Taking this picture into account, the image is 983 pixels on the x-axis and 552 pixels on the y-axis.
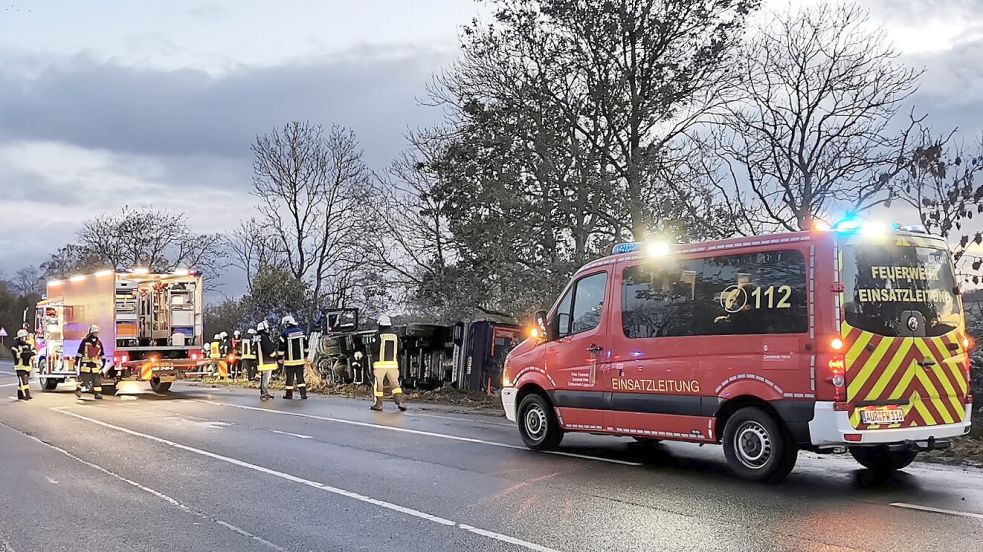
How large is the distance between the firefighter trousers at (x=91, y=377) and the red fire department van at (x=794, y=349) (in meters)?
15.0

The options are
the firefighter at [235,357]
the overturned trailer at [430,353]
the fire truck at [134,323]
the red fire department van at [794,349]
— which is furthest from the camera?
the firefighter at [235,357]

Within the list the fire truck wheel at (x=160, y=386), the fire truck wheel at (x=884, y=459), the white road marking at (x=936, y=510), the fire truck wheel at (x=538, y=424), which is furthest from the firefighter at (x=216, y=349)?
the white road marking at (x=936, y=510)

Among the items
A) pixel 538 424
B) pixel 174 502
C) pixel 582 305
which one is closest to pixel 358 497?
pixel 174 502

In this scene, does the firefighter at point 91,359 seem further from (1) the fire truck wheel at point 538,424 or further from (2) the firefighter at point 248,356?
(1) the fire truck wheel at point 538,424

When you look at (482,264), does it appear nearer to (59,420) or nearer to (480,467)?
(59,420)

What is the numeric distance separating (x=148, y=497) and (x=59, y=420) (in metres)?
8.85

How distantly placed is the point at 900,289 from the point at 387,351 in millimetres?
10450

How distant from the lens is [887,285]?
8180 millimetres

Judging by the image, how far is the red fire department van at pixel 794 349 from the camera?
7.94 metres

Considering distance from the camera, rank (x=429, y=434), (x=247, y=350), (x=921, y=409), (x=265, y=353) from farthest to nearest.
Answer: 1. (x=247, y=350)
2. (x=265, y=353)
3. (x=429, y=434)
4. (x=921, y=409)

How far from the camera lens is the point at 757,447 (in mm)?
8398

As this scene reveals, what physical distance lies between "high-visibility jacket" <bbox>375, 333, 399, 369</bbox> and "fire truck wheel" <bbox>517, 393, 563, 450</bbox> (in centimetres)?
591

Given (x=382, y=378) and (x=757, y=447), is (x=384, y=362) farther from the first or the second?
(x=757, y=447)

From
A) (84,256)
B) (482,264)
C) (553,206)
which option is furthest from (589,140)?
(84,256)
